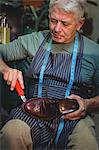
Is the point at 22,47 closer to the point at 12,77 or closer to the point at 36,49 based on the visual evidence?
the point at 36,49

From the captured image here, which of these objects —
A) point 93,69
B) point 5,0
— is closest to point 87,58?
point 93,69

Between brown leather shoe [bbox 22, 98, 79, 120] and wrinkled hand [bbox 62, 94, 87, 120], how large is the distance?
0.05 ft

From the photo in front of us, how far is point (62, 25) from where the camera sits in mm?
1455

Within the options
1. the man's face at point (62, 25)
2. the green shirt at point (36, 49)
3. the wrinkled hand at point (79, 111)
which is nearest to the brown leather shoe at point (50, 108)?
the wrinkled hand at point (79, 111)

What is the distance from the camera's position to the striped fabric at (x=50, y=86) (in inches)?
57.1

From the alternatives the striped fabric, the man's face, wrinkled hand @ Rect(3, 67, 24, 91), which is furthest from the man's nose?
wrinkled hand @ Rect(3, 67, 24, 91)

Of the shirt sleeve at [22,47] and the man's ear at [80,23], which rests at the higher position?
the man's ear at [80,23]

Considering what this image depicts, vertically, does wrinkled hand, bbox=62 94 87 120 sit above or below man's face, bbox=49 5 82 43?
below

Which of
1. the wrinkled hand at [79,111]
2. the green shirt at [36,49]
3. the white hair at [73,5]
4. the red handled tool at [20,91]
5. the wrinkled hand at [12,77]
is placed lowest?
the wrinkled hand at [79,111]

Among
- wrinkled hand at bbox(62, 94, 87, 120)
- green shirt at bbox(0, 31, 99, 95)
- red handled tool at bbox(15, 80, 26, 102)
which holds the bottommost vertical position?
wrinkled hand at bbox(62, 94, 87, 120)

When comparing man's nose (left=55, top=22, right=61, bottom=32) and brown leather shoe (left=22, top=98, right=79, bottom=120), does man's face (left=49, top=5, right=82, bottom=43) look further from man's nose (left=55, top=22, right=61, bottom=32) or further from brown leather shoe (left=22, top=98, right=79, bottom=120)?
brown leather shoe (left=22, top=98, right=79, bottom=120)

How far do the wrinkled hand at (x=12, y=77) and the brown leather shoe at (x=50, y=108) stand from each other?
10 cm

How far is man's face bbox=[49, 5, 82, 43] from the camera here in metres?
1.44

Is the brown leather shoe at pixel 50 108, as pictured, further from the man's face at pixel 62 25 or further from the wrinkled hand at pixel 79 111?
the man's face at pixel 62 25
